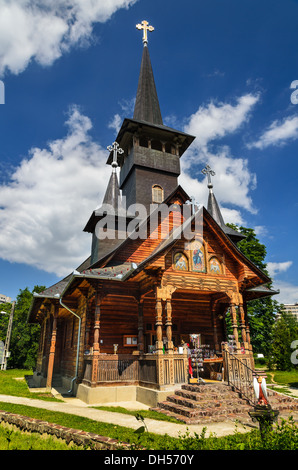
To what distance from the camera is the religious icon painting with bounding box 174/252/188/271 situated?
43.9 ft

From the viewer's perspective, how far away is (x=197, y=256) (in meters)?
13.9

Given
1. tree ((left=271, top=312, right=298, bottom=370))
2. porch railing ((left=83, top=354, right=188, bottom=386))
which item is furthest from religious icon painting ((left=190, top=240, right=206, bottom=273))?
tree ((left=271, top=312, right=298, bottom=370))

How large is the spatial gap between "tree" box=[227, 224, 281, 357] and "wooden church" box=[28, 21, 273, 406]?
12187 millimetres

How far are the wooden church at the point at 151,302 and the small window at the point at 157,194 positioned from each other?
0.70ft

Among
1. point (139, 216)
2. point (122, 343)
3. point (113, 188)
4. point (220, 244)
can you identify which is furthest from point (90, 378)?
point (113, 188)

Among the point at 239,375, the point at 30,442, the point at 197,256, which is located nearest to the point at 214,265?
the point at 197,256

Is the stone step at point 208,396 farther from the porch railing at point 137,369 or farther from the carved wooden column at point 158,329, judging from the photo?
the carved wooden column at point 158,329

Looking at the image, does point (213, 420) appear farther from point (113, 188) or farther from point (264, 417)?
point (113, 188)

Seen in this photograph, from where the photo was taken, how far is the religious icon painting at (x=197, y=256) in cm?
1376

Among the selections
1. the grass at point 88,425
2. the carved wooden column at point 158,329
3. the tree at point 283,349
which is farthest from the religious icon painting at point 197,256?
the tree at point 283,349

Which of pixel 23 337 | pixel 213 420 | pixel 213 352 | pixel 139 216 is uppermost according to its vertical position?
pixel 139 216

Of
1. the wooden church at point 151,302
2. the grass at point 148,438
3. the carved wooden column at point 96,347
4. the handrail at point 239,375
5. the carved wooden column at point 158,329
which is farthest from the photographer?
the carved wooden column at point 96,347

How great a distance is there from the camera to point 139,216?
1962cm

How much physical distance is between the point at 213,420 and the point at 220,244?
297 inches
